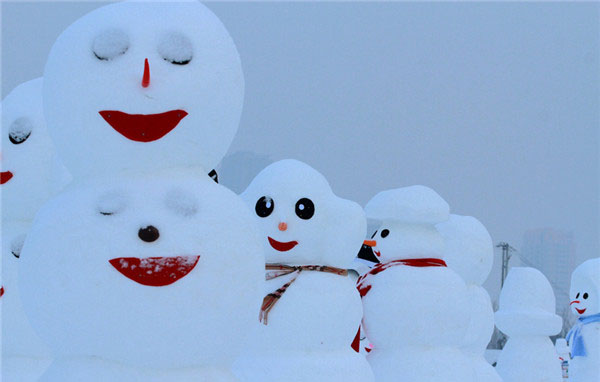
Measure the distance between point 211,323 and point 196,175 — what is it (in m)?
0.61

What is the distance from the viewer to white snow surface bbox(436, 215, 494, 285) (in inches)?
276

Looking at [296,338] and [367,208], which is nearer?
[296,338]

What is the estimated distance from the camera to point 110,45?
10.5 ft

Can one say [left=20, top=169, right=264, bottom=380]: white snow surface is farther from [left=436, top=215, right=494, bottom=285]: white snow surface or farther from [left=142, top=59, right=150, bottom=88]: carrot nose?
[left=436, top=215, right=494, bottom=285]: white snow surface

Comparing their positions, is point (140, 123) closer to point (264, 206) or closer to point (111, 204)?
point (111, 204)

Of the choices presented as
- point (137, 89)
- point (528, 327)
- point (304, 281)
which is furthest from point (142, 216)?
point (528, 327)

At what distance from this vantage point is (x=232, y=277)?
312 centimetres

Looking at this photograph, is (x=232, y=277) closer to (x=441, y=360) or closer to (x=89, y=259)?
(x=89, y=259)

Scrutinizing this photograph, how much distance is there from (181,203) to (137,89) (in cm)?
47

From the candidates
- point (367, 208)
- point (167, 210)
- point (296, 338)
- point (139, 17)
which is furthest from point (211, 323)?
point (367, 208)

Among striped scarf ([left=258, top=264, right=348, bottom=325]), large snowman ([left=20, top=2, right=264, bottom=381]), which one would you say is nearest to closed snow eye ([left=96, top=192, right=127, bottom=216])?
large snowman ([left=20, top=2, right=264, bottom=381])

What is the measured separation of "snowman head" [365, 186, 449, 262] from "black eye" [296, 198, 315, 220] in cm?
109

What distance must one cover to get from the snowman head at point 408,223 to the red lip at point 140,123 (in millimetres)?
2975

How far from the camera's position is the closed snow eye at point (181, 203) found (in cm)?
309
